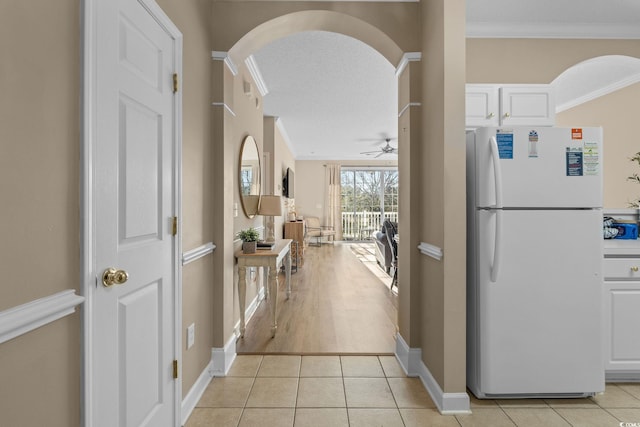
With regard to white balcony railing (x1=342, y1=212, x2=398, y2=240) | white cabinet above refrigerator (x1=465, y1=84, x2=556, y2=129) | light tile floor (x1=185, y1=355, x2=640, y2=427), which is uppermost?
white cabinet above refrigerator (x1=465, y1=84, x2=556, y2=129)

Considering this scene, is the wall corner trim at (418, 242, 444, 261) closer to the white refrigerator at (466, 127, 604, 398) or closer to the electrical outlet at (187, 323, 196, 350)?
the white refrigerator at (466, 127, 604, 398)

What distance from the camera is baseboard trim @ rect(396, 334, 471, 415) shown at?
6.67 feet

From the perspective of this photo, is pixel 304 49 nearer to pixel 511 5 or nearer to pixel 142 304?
pixel 511 5

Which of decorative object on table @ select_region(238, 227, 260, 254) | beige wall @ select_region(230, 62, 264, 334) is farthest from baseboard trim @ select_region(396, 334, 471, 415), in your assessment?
decorative object on table @ select_region(238, 227, 260, 254)

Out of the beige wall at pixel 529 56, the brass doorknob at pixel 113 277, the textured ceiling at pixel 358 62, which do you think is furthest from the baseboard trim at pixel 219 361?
the beige wall at pixel 529 56

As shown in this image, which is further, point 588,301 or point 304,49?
point 304,49

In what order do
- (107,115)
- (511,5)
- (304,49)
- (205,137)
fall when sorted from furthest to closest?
1. (304,49)
2. (511,5)
3. (205,137)
4. (107,115)

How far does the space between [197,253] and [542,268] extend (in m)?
2.12

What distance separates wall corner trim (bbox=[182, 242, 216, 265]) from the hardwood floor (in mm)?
1009

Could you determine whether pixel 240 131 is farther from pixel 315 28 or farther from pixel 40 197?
pixel 40 197

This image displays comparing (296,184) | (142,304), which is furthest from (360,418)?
(296,184)

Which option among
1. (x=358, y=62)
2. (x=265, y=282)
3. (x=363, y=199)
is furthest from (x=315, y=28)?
(x=363, y=199)

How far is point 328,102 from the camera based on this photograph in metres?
5.40

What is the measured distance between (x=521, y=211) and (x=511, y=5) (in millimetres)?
1797
